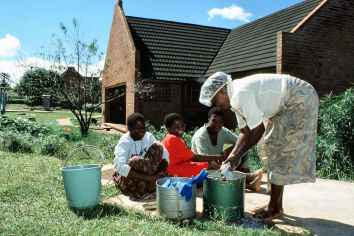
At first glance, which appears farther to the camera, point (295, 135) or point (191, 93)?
point (191, 93)

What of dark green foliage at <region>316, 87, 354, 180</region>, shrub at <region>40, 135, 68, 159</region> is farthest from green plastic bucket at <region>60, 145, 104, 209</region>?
dark green foliage at <region>316, 87, 354, 180</region>

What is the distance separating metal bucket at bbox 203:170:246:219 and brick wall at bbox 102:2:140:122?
912 centimetres

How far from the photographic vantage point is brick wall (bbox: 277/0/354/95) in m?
9.52

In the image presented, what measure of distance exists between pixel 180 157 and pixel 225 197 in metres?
1.28

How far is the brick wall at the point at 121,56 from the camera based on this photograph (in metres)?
13.0

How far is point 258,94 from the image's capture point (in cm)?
306

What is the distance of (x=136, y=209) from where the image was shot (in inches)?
141

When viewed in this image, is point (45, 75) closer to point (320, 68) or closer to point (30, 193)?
point (30, 193)

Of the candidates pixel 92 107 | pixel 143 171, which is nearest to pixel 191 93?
pixel 92 107

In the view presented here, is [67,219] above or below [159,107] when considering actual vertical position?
below

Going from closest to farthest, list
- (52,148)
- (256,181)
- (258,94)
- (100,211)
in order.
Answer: (258,94) → (100,211) → (256,181) → (52,148)

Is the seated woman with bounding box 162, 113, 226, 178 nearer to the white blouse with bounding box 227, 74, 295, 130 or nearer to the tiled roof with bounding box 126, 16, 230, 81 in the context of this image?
the white blouse with bounding box 227, 74, 295, 130

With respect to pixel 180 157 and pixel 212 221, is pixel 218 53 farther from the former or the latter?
pixel 212 221

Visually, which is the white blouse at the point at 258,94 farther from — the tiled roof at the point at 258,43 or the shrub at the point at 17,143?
the tiled roof at the point at 258,43
